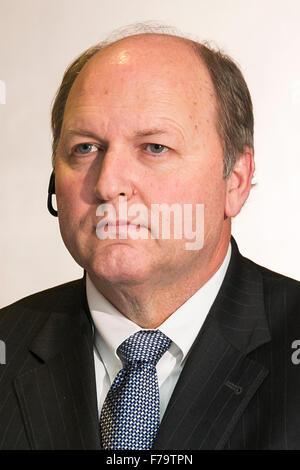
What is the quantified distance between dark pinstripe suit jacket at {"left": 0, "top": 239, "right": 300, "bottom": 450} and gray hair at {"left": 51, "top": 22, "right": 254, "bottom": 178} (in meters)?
0.21

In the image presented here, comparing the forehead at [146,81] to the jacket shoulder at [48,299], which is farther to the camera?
the jacket shoulder at [48,299]

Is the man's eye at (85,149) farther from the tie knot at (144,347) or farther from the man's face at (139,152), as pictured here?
the tie knot at (144,347)

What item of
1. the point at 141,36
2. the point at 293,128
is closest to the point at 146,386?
the point at 141,36

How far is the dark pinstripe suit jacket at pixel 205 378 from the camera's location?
1.63 metres

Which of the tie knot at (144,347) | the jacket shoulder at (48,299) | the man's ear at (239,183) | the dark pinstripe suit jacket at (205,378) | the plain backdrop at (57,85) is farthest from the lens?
the plain backdrop at (57,85)

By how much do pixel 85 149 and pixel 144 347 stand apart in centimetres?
38

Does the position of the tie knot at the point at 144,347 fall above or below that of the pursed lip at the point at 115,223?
below

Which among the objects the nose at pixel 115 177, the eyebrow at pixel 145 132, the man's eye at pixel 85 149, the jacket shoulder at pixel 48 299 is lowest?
the jacket shoulder at pixel 48 299

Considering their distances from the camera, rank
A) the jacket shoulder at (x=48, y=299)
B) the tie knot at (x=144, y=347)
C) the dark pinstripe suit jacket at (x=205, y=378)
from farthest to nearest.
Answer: the jacket shoulder at (x=48, y=299) < the tie knot at (x=144, y=347) < the dark pinstripe suit jacket at (x=205, y=378)

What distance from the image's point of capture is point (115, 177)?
1675 millimetres

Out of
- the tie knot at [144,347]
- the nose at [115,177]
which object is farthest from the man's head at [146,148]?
the tie knot at [144,347]

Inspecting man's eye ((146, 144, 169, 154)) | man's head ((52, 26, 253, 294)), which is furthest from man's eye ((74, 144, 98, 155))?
man's eye ((146, 144, 169, 154))

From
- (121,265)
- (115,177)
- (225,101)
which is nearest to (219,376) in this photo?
(121,265)
